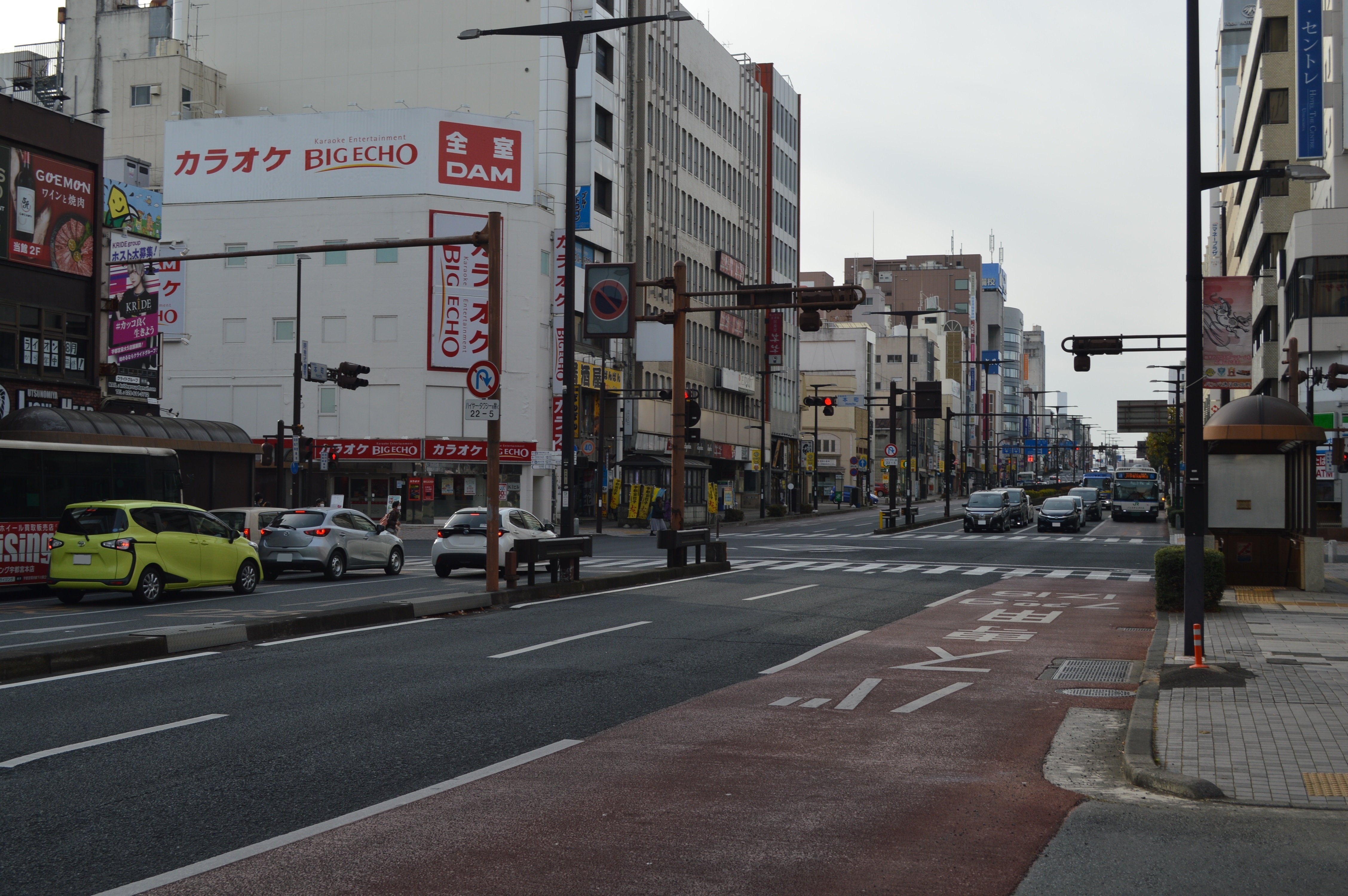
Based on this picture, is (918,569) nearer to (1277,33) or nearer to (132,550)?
(132,550)

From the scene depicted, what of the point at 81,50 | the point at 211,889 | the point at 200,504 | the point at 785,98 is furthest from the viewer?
the point at 785,98

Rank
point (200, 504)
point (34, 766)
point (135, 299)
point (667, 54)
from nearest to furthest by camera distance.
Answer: point (34, 766) → point (200, 504) → point (135, 299) → point (667, 54)

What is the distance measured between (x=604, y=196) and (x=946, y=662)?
64116 mm

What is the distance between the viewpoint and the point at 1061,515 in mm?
62969

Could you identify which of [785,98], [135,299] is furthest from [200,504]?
[785,98]

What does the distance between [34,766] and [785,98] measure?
110 metres

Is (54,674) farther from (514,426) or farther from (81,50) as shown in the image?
(81,50)

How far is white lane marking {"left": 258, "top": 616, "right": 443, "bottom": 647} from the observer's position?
51.9 ft

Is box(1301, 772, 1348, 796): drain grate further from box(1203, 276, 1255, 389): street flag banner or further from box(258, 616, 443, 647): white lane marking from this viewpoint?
box(258, 616, 443, 647): white lane marking

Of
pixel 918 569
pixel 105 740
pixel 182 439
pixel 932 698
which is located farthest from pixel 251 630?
pixel 182 439

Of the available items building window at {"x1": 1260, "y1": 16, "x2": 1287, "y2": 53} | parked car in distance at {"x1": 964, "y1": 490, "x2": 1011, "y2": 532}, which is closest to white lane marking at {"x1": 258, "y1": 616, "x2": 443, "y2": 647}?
parked car in distance at {"x1": 964, "y1": 490, "x2": 1011, "y2": 532}

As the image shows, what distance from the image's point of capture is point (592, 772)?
862 cm

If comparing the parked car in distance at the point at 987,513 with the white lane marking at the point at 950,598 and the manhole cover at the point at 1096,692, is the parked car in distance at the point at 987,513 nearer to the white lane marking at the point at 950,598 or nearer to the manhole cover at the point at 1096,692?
the white lane marking at the point at 950,598

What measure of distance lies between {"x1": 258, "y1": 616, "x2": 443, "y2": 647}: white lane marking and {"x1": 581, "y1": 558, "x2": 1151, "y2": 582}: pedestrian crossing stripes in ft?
44.5
